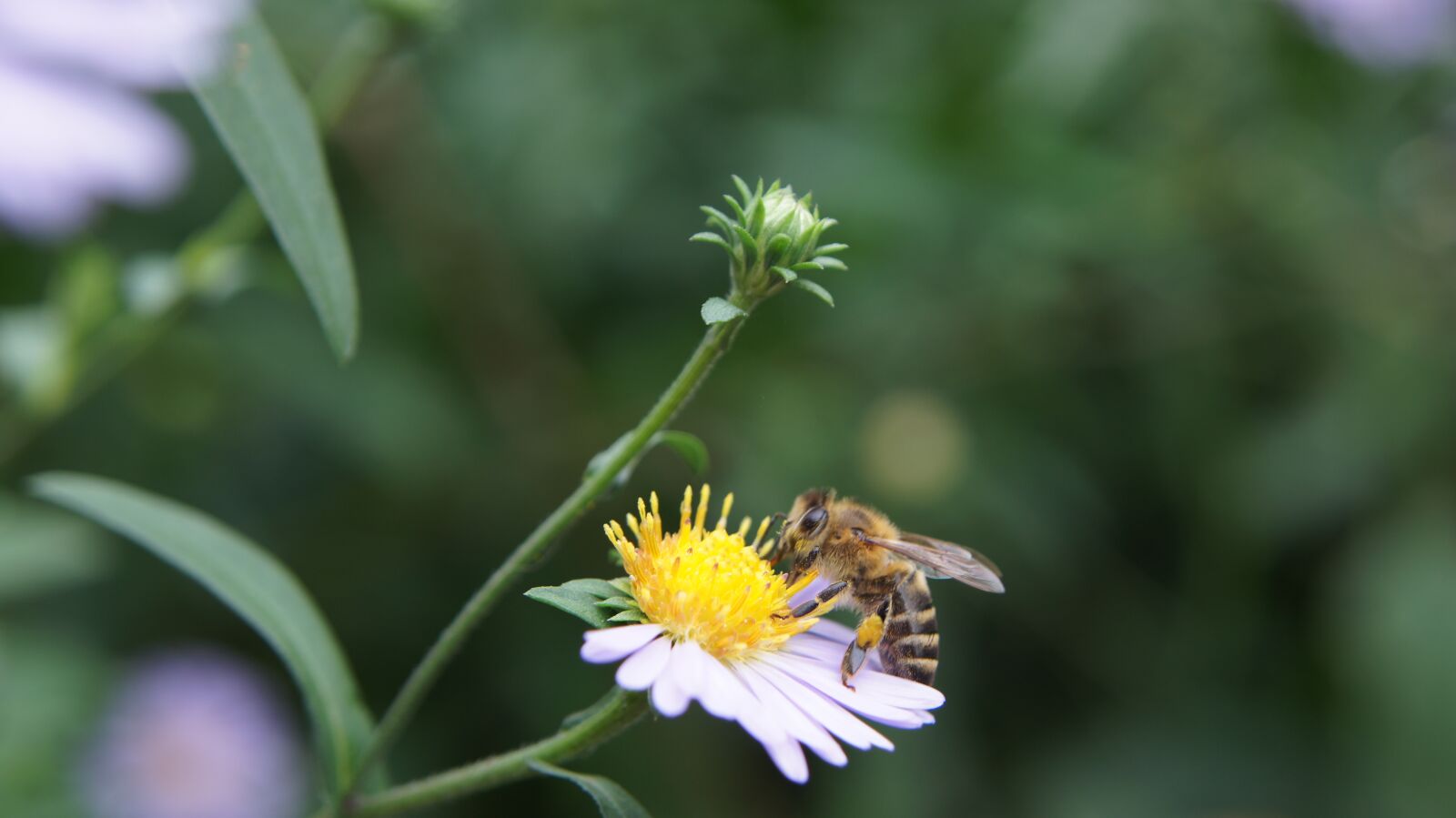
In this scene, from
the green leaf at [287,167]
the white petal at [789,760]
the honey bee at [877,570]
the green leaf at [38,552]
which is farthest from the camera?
the green leaf at [38,552]

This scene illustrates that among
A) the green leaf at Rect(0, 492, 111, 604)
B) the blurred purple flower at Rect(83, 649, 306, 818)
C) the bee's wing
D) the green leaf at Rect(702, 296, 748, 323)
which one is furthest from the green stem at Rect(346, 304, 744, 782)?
the blurred purple flower at Rect(83, 649, 306, 818)

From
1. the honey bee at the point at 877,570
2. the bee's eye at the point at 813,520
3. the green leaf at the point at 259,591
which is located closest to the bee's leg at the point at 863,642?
the honey bee at the point at 877,570

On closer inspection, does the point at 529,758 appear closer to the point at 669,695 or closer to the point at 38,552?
the point at 669,695

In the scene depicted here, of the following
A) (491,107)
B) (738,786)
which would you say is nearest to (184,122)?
(491,107)

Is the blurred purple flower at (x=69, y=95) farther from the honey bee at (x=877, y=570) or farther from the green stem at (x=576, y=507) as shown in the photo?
the honey bee at (x=877, y=570)

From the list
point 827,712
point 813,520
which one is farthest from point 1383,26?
point 827,712

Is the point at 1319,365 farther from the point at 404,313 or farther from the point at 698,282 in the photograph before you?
the point at 404,313

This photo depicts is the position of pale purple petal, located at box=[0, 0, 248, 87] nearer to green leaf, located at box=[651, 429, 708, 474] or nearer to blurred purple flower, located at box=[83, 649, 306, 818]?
green leaf, located at box=[651, 429, 708, 474]
